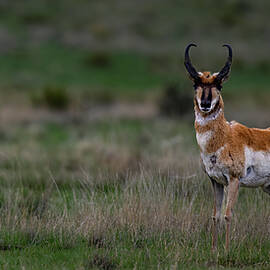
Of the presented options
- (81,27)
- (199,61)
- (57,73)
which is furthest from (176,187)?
(81,27)

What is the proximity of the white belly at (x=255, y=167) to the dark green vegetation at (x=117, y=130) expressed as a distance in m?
1.07

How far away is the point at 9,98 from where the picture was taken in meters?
31.8

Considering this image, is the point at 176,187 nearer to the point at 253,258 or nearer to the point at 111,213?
the point at 111,213

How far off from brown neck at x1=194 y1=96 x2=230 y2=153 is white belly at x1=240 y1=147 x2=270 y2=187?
0.43 metres

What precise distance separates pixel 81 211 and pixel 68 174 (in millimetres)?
5391

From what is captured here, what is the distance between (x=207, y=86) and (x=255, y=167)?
1405 millimetres

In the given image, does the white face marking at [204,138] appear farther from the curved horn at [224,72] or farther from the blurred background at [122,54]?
the blurred background at [122,54]

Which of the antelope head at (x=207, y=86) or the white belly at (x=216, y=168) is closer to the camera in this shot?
the antelope head at (x=207, y=86)

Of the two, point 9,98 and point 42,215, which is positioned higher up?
point 42,215

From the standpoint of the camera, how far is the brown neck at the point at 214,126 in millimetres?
7543

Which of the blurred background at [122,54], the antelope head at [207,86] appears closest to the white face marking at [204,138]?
the antelope head at [207,86]

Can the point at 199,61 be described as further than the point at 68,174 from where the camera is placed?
Yes

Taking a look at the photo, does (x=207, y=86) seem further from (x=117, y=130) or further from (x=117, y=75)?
(x=117, y=75)

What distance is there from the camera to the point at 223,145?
7.51 meters
